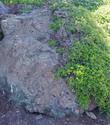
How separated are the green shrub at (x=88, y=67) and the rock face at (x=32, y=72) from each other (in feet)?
0.48

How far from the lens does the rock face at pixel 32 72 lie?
178 inches

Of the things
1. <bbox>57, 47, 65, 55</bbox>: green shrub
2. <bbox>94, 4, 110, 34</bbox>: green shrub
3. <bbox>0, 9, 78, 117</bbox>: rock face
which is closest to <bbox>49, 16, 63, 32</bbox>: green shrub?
<bbox>0, 9, 78, 117</bbox>: rock face

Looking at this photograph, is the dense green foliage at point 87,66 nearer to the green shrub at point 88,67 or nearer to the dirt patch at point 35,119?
the green shrub at point 88,67

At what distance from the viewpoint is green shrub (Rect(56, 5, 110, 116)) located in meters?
4.55

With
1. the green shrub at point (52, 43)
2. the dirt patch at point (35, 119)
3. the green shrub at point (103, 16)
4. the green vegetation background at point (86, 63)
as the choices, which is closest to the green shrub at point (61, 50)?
the green vegetation background at point (86, 63)

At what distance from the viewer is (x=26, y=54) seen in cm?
495

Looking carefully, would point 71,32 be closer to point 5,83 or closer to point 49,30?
point 49,30

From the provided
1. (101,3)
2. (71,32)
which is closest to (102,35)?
(71,32)

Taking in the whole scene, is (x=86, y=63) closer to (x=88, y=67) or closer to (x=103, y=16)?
(x=88, y=67)

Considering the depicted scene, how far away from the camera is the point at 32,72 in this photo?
4.77 meters

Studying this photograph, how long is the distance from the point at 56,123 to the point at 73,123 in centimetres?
23

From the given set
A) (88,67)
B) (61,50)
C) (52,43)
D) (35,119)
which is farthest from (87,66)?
(35,119)

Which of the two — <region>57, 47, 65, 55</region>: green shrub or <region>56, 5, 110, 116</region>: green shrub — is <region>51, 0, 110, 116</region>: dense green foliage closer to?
<region>56, 5, 110, 116</region>: green shrub

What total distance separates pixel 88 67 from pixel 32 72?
0.81 m
